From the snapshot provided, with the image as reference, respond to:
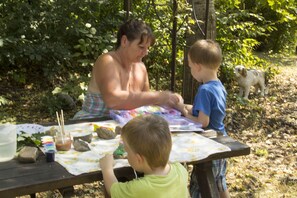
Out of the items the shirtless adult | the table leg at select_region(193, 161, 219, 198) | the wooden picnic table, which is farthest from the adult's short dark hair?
the wooden picnic table

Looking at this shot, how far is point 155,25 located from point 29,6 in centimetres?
168

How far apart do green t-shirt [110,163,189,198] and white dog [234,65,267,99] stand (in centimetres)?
433

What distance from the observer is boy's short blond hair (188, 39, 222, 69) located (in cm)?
257

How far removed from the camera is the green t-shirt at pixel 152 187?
5.72 feet

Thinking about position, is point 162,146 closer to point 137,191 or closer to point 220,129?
point 137,191

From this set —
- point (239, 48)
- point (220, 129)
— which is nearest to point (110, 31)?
point (239, 48)

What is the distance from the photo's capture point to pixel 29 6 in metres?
5.59

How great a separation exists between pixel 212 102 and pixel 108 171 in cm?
97

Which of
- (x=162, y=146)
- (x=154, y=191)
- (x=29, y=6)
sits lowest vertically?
(x=154, y=191)

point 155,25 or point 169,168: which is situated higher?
point 155,25

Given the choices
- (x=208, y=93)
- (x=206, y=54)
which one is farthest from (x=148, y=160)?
(x=206, y=54)

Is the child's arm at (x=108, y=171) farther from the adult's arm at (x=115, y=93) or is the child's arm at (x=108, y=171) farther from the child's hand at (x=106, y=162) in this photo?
the adult's arm at (x=115, y=93)

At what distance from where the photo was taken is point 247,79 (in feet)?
19.7

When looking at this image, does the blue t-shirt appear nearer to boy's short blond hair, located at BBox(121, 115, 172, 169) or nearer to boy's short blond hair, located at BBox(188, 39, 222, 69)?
boy's short blond hair, located at BBox(188, 39, 222, 69)
